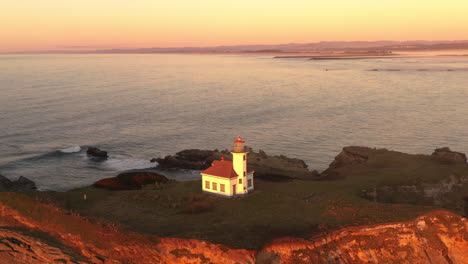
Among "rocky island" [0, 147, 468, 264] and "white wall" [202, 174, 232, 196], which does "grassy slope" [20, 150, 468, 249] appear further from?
"white wall" [202, 174, 232, 196]

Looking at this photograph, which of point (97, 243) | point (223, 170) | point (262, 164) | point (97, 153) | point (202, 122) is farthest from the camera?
point (202, 122)

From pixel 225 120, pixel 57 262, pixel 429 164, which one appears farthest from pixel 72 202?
pixel 225 120

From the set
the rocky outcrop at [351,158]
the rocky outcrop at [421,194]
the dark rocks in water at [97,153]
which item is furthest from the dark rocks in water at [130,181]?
the dark rocks in water at [97,153]

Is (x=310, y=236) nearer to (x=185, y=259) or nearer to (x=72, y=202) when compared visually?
(x=185, y=259)

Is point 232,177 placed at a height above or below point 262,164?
above

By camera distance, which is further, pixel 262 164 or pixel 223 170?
pixel 262 164

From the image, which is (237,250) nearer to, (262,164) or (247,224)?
(247,224)

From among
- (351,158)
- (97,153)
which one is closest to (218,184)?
(351,158)
